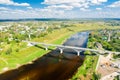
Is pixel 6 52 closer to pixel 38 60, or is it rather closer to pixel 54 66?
pixel 38 60

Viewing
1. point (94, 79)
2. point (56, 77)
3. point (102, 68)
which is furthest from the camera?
point (102, 68)

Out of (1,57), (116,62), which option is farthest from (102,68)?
(1,57)

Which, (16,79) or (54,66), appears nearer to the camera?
(16,79)

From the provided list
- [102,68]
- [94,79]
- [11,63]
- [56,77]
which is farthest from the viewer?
[11,63]

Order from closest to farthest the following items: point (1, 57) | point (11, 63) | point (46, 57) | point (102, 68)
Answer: point (102, 68), point (11, 63), point (1, 57), point (46, 57)

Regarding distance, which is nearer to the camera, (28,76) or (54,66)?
(28,76)

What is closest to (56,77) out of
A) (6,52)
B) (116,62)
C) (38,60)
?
(38,60)

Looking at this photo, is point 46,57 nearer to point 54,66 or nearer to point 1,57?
point 54,66
